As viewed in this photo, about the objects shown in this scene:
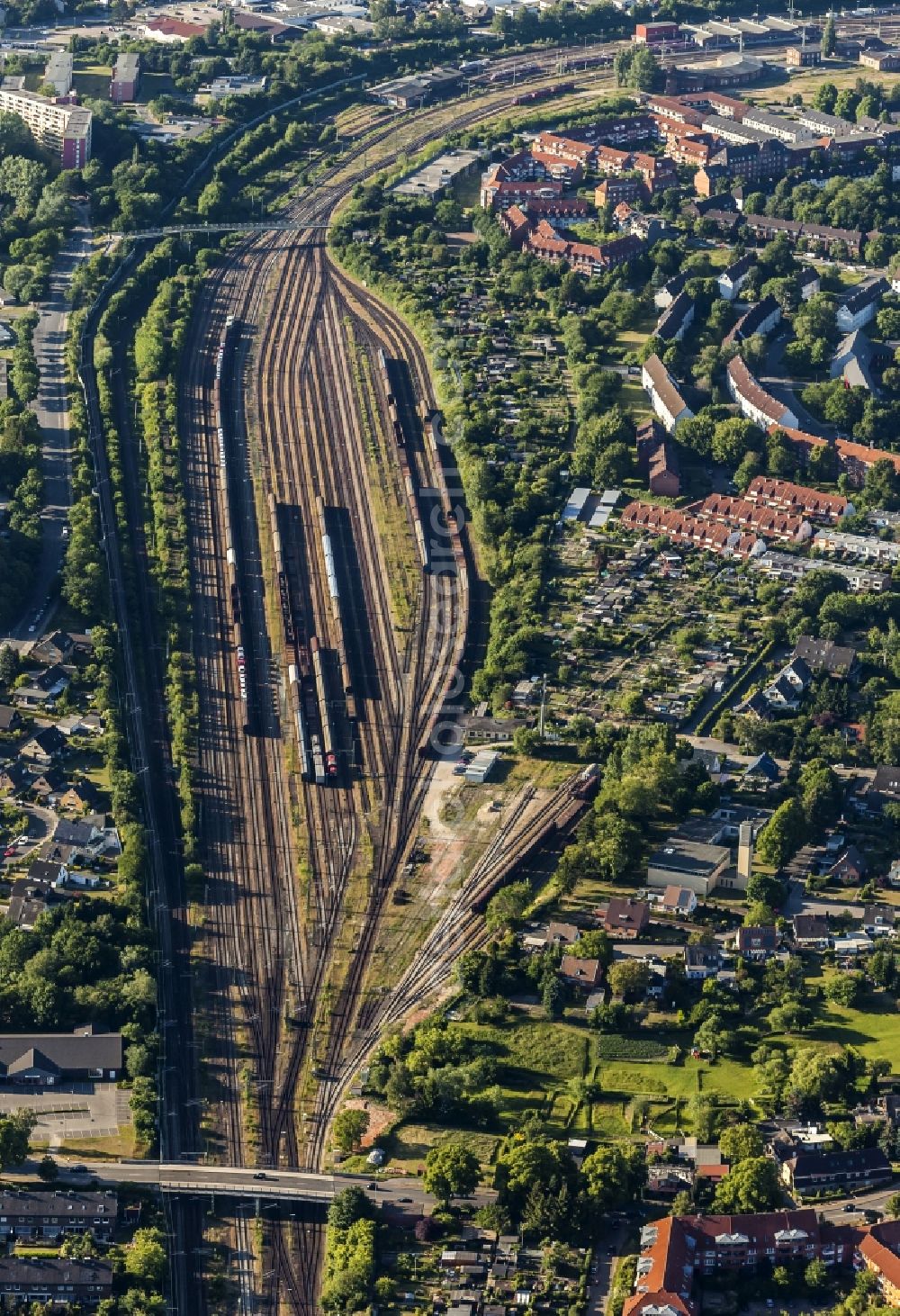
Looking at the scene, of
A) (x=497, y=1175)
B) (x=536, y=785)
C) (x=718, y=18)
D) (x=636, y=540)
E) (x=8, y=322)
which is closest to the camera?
(x=497, y=1175)

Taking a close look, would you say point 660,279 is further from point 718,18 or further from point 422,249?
point 718,18

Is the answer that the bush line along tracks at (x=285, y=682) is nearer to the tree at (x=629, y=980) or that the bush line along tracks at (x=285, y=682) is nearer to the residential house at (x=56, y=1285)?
the residential house at (x=56, y=1285)

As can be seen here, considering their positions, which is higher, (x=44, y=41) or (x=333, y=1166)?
(x=44, y=41)

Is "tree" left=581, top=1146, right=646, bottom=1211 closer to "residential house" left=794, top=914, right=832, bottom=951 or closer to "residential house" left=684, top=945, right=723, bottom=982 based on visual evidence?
"residential house" left=684, top=945, right=723, bottom=982

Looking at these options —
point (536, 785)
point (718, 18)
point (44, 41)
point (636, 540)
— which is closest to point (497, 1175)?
point (536, 785)

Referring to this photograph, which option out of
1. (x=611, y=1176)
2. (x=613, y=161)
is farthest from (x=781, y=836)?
(x=613, y=161)

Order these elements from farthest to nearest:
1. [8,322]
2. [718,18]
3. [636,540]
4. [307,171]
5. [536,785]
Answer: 1. [718,18]
2. [307,171]
3. [8,322]
4. [636,540]
5. [536,785]

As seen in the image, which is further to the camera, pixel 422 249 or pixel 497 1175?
pixel 422 249
